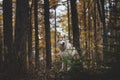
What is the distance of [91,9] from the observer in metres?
34.4

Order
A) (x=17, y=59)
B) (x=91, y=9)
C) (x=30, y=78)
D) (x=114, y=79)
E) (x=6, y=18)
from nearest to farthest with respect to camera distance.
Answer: (x=114, y=79) → (x=30, y=78) → (x=17, y=59) → (x=6, y=18) → (x=91, y=9)

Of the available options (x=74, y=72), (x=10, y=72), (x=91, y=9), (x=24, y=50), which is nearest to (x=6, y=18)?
(x=24, y=50)

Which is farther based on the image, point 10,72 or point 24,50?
point 24,50

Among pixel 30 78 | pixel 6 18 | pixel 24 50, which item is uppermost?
pixel 6 18

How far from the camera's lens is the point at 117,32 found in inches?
366

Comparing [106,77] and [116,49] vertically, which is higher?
[116,49]

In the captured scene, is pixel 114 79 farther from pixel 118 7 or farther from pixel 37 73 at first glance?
pixel 37 73

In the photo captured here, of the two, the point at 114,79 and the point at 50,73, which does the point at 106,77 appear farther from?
the point at 50,73

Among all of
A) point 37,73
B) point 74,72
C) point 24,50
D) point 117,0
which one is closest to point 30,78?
point 37,73

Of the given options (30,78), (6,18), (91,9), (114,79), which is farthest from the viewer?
(91,9)

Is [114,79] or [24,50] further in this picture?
[24,50]

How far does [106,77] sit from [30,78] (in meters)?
3.30

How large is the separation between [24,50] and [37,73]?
1.33 meters

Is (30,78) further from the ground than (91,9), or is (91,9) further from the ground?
(91,9)
